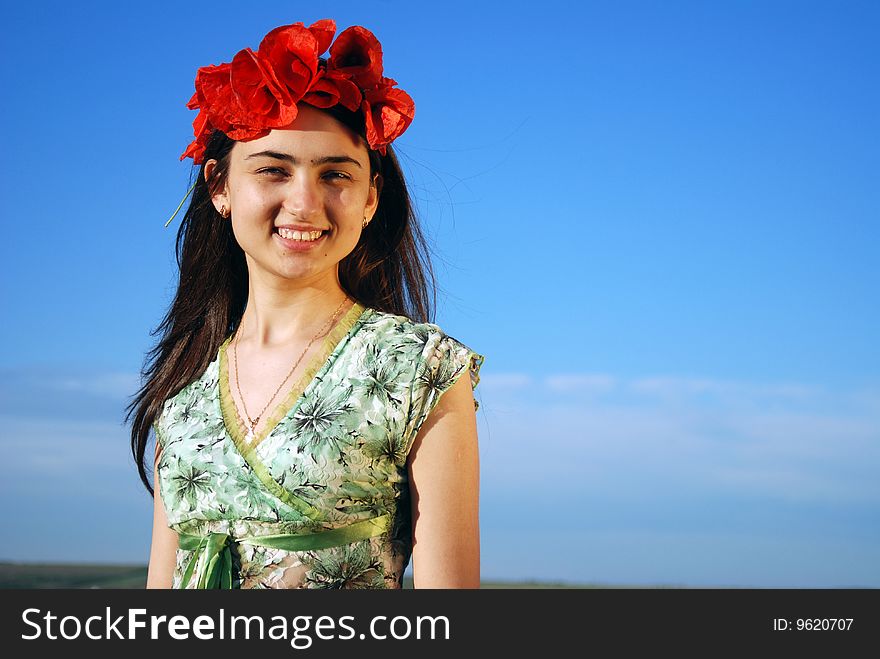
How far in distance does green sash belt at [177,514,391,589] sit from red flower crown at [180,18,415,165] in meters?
1.02

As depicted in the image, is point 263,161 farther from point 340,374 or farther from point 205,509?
point 205,509

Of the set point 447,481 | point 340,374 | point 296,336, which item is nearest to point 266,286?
point 296,336

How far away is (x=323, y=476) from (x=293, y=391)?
0.98ft

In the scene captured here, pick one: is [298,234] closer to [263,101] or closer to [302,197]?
[302,197]

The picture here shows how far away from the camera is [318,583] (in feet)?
9.05

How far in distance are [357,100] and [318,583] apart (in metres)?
1.27

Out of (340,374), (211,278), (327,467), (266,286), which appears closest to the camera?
(327,467)

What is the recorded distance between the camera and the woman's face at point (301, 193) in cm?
290

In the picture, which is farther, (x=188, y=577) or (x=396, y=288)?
(x=396, y=288)

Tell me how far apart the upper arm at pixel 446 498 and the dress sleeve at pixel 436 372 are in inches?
1.0

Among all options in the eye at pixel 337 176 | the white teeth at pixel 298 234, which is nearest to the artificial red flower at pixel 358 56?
the eye at pixel 337 176

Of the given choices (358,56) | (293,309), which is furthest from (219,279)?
(358,56)

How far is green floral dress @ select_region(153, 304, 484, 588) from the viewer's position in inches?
109

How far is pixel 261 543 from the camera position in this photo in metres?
2.81
